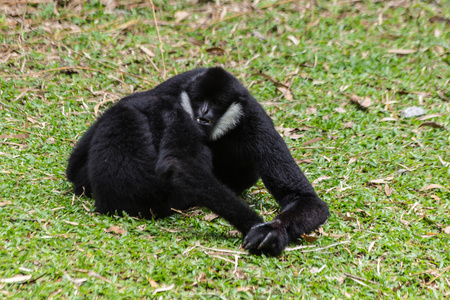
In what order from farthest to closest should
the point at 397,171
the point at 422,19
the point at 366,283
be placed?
the point at 422,19, the point at 397,171, the point at 366,283

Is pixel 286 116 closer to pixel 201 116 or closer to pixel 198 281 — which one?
pixel 201 116

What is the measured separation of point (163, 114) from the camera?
4.69 m

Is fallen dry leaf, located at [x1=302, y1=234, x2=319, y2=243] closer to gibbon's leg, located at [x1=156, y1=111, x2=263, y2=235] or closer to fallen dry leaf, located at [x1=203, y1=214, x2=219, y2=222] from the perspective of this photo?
gibbon's leg, located at [x1=156, y1=111, x2=263, y2=235]

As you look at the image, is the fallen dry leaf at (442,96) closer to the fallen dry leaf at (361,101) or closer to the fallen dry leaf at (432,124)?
the fallen dry leaf at (432,124)

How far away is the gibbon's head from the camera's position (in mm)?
4820

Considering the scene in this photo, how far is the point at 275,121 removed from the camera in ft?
24.0

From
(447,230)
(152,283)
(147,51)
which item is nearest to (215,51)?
(147,51)

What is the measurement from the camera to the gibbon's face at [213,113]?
189 inches

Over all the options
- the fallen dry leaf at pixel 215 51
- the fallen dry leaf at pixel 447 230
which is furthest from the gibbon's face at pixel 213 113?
the fallen dry leaf at pixel 215 51

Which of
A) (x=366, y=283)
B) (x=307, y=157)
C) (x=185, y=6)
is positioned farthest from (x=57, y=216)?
(x=185, y=6)

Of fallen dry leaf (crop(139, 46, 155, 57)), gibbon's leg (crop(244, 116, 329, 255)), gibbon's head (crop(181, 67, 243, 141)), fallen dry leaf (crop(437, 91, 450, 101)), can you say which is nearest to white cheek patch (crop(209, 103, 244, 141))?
gibbon's head (crop(181, 67, 243, 141))

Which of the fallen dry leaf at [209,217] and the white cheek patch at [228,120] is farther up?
the white cheek patch at [228,120]

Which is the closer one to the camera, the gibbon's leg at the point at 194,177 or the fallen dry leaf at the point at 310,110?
the gibbon's leg at the point at 194,177

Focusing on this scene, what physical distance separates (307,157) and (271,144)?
5.30ft
